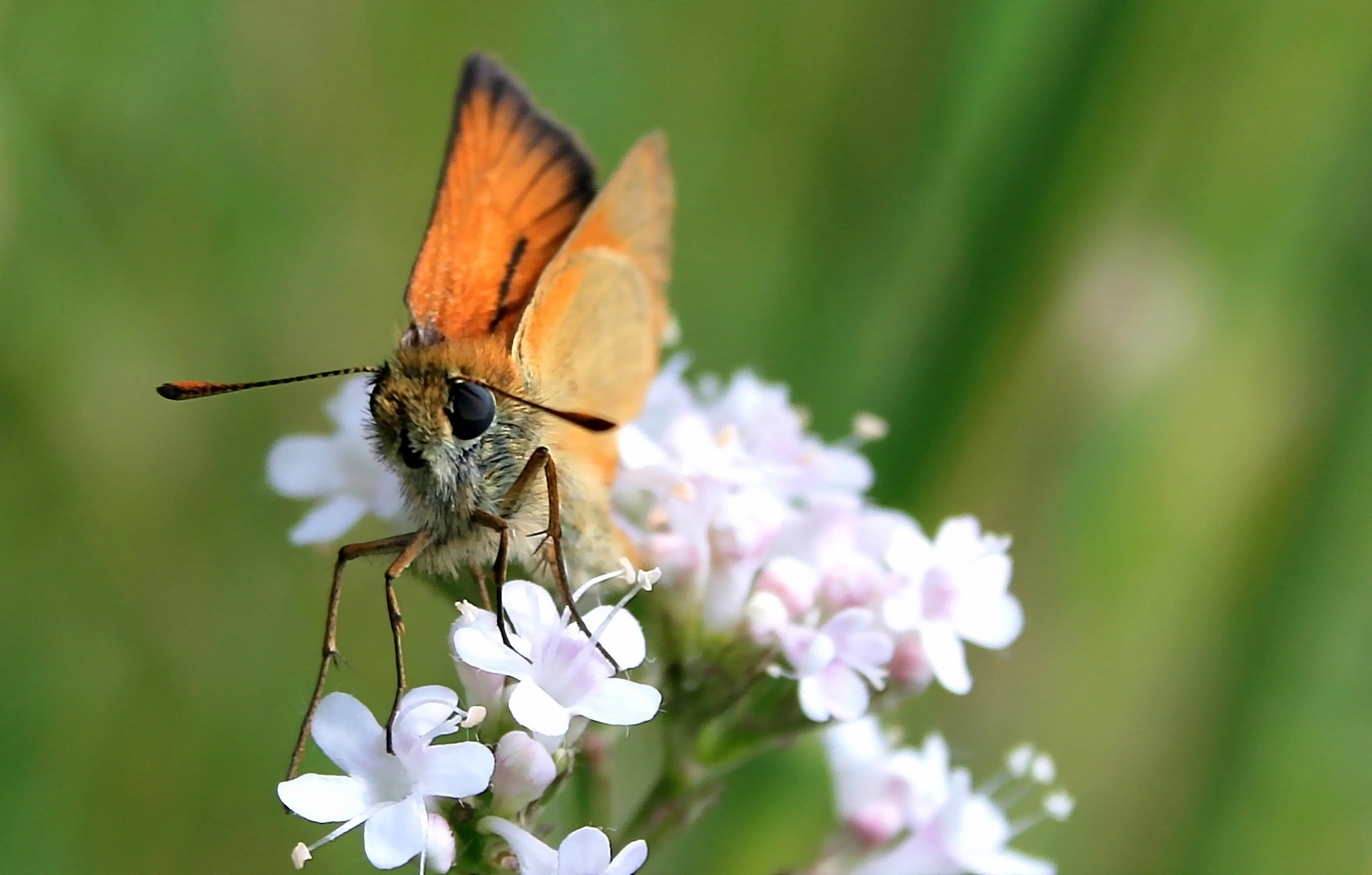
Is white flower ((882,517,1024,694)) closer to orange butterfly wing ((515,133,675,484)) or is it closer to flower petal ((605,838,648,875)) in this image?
orange butterfly wing ((515,133,675,484))

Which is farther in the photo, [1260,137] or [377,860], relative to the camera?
[1260,137]

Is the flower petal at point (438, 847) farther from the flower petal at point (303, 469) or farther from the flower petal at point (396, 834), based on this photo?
the flower petal at point (303, 469)

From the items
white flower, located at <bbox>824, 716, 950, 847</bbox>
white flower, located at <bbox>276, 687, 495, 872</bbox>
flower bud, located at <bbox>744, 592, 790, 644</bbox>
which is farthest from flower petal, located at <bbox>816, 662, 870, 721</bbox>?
Result: white flower, located at <bbox>276, 687, 495, 872</bbox>

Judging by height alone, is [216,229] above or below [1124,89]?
below

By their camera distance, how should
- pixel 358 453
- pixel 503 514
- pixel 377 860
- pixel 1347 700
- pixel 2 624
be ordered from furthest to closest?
1. pixel 1347 700
2. pixel 2 624
3. pixel 358 453
4. pixel 503 514
5. pixel 377 860

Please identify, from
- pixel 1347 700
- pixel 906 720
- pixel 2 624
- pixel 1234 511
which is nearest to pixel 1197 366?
pixel 1234 511

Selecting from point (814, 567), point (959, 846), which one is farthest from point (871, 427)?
point (959, 846)

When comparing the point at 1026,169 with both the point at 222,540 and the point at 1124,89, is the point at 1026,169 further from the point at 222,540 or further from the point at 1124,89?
the point at 222,540
